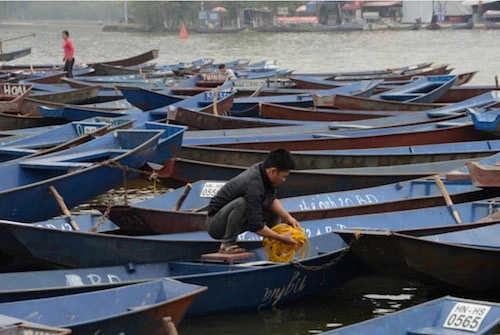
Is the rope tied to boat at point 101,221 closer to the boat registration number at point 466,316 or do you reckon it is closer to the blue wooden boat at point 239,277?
the blue wooden boat at point 239,277

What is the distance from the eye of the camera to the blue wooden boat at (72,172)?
947 centimetres

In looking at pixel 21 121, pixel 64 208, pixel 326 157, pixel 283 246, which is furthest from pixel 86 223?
pixel 21 121

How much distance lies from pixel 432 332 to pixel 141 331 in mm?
1781

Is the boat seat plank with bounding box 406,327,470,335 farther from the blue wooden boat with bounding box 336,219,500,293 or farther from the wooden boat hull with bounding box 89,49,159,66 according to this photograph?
the wooden boat hull with bounding box 89,49,159,66

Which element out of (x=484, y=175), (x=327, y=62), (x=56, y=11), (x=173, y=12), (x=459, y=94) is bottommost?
(x=56, y=11)

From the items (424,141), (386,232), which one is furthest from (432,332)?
(424,141)

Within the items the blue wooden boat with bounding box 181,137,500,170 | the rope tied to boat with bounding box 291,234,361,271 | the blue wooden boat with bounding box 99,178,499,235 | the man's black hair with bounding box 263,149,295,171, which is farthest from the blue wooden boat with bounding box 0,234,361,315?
the blue wooden boat with bounding box 181,137,500,170

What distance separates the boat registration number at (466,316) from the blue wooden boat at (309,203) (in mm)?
3024

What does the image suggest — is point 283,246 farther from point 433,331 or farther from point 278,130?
point 278,130

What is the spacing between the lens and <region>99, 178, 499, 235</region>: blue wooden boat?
9.06 m

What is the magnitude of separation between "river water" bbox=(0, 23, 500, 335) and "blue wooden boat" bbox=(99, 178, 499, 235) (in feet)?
2.40

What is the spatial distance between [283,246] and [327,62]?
3345 cm

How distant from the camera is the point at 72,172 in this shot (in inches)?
390

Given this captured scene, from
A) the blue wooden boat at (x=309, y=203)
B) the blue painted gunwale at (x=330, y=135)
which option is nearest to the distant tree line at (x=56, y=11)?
the blue painted gunwale at (x=330, y=135)
